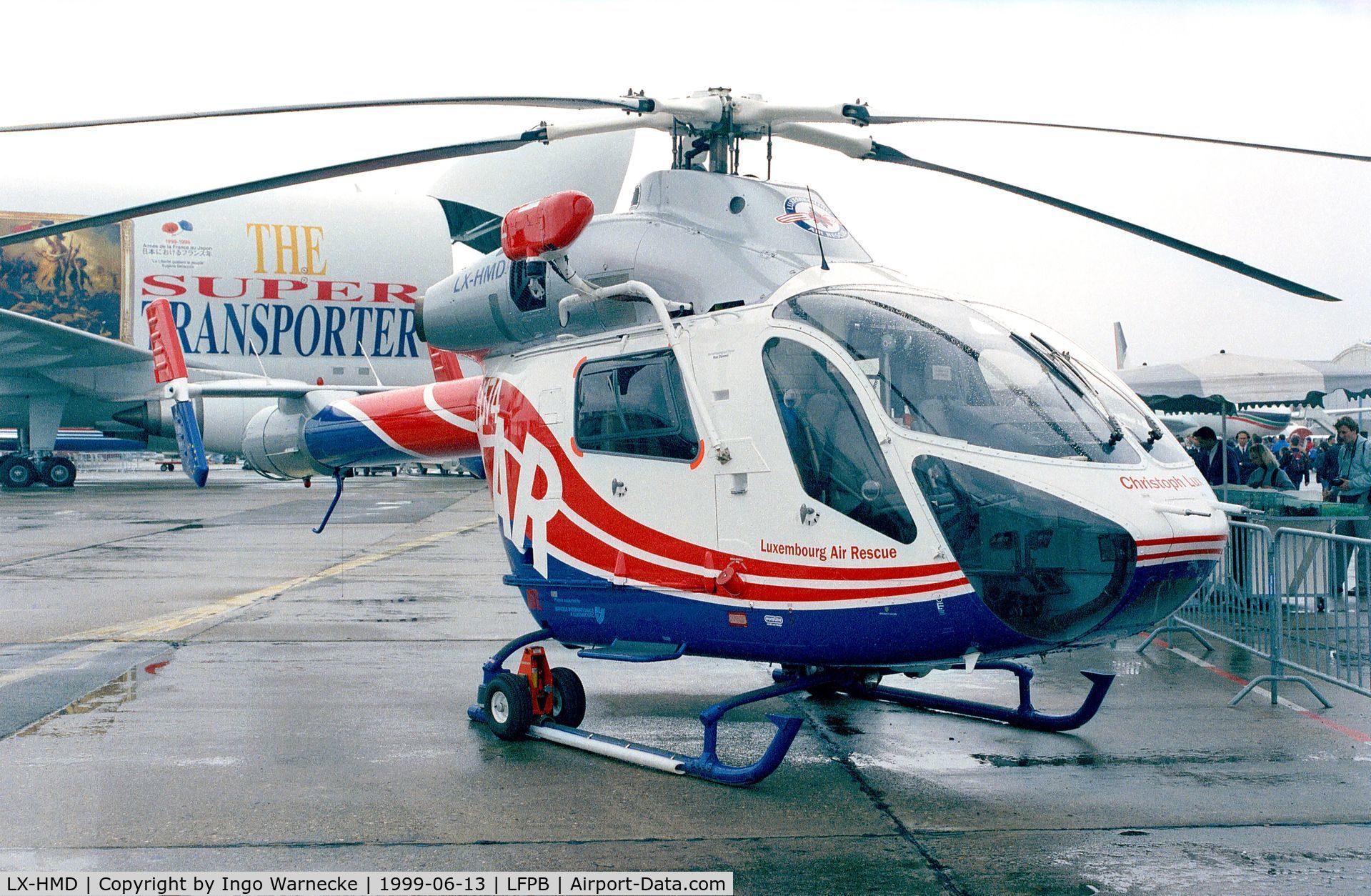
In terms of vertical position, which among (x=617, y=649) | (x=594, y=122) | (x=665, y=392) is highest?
(x=594, y=122)

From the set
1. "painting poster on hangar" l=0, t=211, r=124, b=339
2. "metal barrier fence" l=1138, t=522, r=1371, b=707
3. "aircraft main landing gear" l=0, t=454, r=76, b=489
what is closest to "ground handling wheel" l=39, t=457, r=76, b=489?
"aircraft main landing gear" l=0, t=454, r=76, b=489

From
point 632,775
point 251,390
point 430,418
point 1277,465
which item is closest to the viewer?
point 632,775

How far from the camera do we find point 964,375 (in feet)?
16.1

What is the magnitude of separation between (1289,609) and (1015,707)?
2.59m

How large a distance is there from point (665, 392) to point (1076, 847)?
277 cm

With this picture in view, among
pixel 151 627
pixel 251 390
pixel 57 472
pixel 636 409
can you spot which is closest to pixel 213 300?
pixel 57 472

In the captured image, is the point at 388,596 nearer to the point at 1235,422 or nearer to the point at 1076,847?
the point at 1076,847

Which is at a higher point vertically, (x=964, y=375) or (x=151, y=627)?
(x=964, y=375)

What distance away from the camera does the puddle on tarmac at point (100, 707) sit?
20.8ft

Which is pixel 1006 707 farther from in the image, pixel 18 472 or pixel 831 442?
pixel 18 472

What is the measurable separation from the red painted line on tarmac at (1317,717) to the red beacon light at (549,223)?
5089mm

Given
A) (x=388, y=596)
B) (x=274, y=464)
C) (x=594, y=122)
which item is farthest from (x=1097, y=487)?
(x=388, y=596)

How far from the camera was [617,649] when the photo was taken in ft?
19.1

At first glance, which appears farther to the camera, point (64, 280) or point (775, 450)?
point (64, 280)
